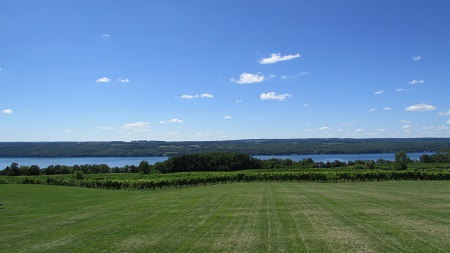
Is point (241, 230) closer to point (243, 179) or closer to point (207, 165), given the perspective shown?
point (243, 179)

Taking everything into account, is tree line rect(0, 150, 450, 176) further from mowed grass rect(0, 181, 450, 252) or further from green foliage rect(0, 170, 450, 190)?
mowed grass rect(0, 181, 450, 252)

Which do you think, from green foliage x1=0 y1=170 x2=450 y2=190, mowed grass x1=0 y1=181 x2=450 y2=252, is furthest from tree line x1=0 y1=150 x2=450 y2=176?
mowed grass x1=0 y1=181 x2=450 y2=252

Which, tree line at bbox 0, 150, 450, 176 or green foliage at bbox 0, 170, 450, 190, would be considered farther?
tree line at bbox 0, 150, 450, 176

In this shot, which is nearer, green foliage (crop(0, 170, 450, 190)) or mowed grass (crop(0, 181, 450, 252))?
mowed grass (crop(0, 181, 450, 252))

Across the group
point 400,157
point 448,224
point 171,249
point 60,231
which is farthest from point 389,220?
point 400,157

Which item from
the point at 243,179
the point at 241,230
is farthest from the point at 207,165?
the point at 241,230

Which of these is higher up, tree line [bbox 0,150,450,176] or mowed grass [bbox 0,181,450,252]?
mowed grass [bbox 0,181,450,252]

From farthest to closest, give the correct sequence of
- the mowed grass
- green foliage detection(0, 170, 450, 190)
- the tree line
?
the tree line
green foliage detection(0, 170, 450, 190)
the mowed grass

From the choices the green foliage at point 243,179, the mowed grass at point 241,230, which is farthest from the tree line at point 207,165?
the mowed grass at point 241,230

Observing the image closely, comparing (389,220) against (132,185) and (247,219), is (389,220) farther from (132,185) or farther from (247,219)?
(132,185)

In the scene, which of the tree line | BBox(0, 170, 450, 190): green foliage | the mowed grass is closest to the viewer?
the mowed grass

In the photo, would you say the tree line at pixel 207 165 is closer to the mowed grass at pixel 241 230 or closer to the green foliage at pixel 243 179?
the green foliage at pixel 243 179

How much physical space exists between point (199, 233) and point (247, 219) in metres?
4.25

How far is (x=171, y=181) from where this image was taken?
6172 cm
